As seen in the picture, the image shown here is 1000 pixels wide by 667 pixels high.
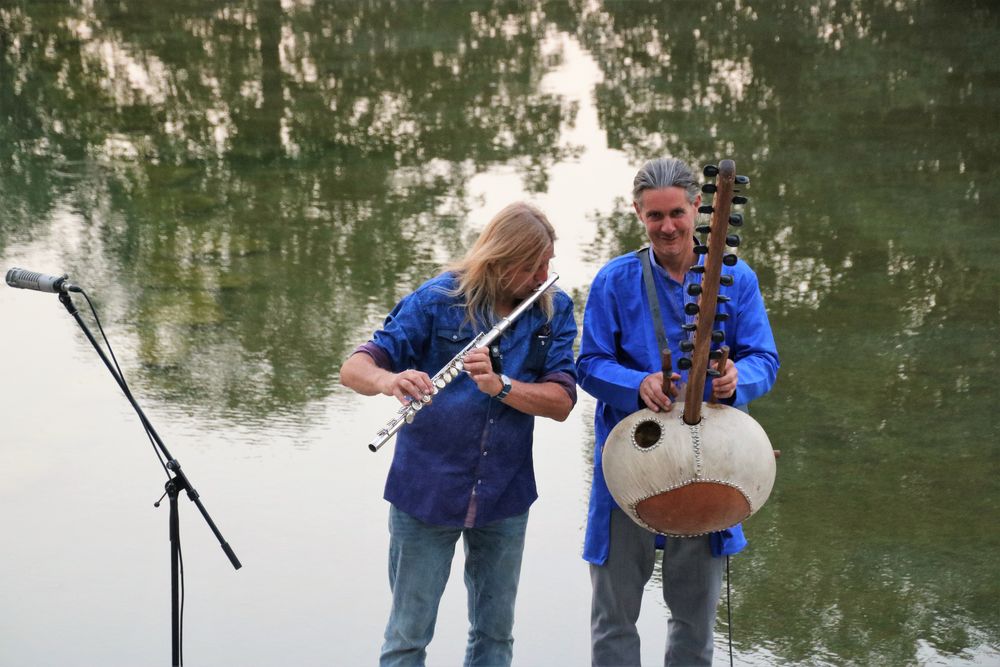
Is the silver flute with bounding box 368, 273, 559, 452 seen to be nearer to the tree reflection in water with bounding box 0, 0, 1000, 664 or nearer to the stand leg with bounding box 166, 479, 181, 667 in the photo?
the stand leg with bounding box 166, 479, 181, 667

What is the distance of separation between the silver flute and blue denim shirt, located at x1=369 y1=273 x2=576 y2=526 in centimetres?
7

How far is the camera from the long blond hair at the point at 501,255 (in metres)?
3.08

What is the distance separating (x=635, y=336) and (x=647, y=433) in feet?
0.92

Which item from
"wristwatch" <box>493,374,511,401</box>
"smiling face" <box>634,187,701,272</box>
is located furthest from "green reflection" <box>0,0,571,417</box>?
"smiling face" <box>634,187,701,272</box>

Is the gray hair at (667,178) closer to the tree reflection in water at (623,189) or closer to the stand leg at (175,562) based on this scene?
the stand leg at (175,562)

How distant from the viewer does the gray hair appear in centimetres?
299

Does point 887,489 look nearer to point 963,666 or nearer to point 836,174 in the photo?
point 963,666

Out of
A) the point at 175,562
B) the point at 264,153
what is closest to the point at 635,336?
the point at 175,562

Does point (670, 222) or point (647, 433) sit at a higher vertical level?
point (670, 222)

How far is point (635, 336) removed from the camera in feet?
10.2

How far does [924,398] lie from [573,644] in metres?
2.33

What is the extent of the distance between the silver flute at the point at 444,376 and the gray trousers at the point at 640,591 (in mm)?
518

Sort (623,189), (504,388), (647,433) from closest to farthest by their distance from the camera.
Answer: (647,433)
(504,388)
(623,189)

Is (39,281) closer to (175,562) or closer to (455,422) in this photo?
(175,562)
